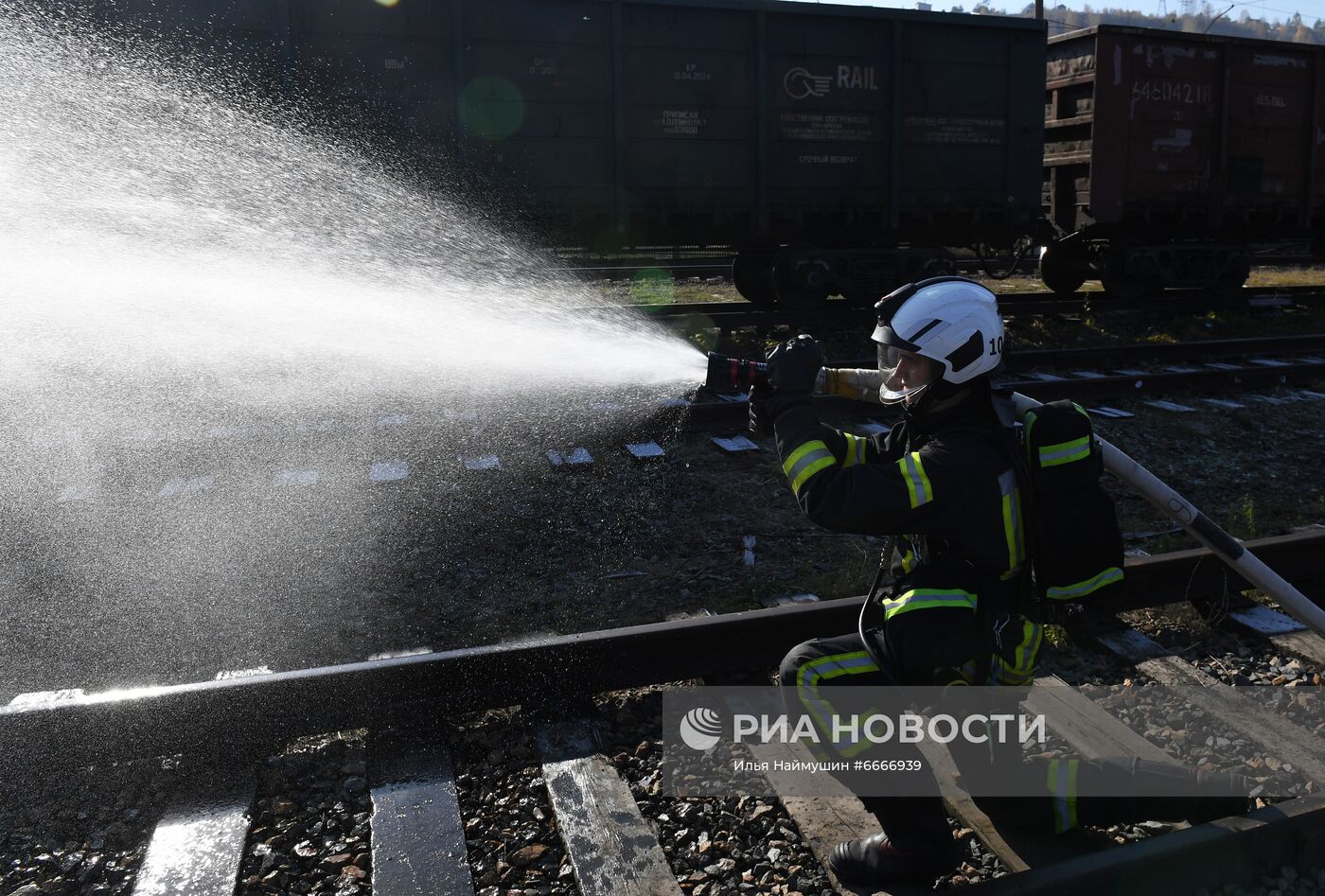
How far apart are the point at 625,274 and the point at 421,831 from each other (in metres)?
14.5

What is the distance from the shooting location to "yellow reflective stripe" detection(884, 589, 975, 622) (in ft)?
8.79

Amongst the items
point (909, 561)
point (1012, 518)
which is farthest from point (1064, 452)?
point (909, 561)

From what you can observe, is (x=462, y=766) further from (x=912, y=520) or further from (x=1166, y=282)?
(x=1166, y=282)

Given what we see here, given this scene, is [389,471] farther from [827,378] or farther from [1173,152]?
[1173,152]

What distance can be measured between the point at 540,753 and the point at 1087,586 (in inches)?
70.9

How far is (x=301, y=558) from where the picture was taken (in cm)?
531

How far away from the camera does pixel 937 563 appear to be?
279 cm

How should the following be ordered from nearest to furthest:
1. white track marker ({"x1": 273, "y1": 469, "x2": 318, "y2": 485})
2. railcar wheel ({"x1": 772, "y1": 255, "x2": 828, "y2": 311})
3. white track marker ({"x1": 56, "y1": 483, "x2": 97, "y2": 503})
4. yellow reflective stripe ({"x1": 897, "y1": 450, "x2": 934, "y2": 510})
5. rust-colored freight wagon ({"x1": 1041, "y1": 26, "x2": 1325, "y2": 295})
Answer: yellow reflective stripe ({"x1": 897, "y1": 450, "x2": 934, "y2": 510}), white track marker ({"x1": 56, "y1": 483, "x2": 97, "y2": 503}), white track marker ({"x1": 273, "y1": 469, "x2": 318, "y2": 485}), railcar wheel ({"x1": 772, "y1": 255, "x2": 828, "y2": 311}), rust-colored freight wagon ({"x1": 1041, "y1": 26, "x2": 1325, "y2": 295})

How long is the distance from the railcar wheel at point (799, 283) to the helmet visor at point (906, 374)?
948cm

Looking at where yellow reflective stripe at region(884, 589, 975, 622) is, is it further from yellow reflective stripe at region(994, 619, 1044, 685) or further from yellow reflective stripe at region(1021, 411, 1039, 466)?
yellow reflective stripe at region(1021, 411, 1039, 466)

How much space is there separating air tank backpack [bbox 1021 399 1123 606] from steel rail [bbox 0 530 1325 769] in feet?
4.64

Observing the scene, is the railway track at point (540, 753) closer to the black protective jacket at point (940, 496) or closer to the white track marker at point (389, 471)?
the black protective jacket at point (940, 496)

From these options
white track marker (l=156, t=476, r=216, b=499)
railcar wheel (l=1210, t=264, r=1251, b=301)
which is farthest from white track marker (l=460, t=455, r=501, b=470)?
railcar wheel (l=1210, t=264, r=1251, b=301)

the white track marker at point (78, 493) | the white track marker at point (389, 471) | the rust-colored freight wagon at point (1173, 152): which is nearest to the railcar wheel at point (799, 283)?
the rust-colored freight wagon at point (1173, 152)
